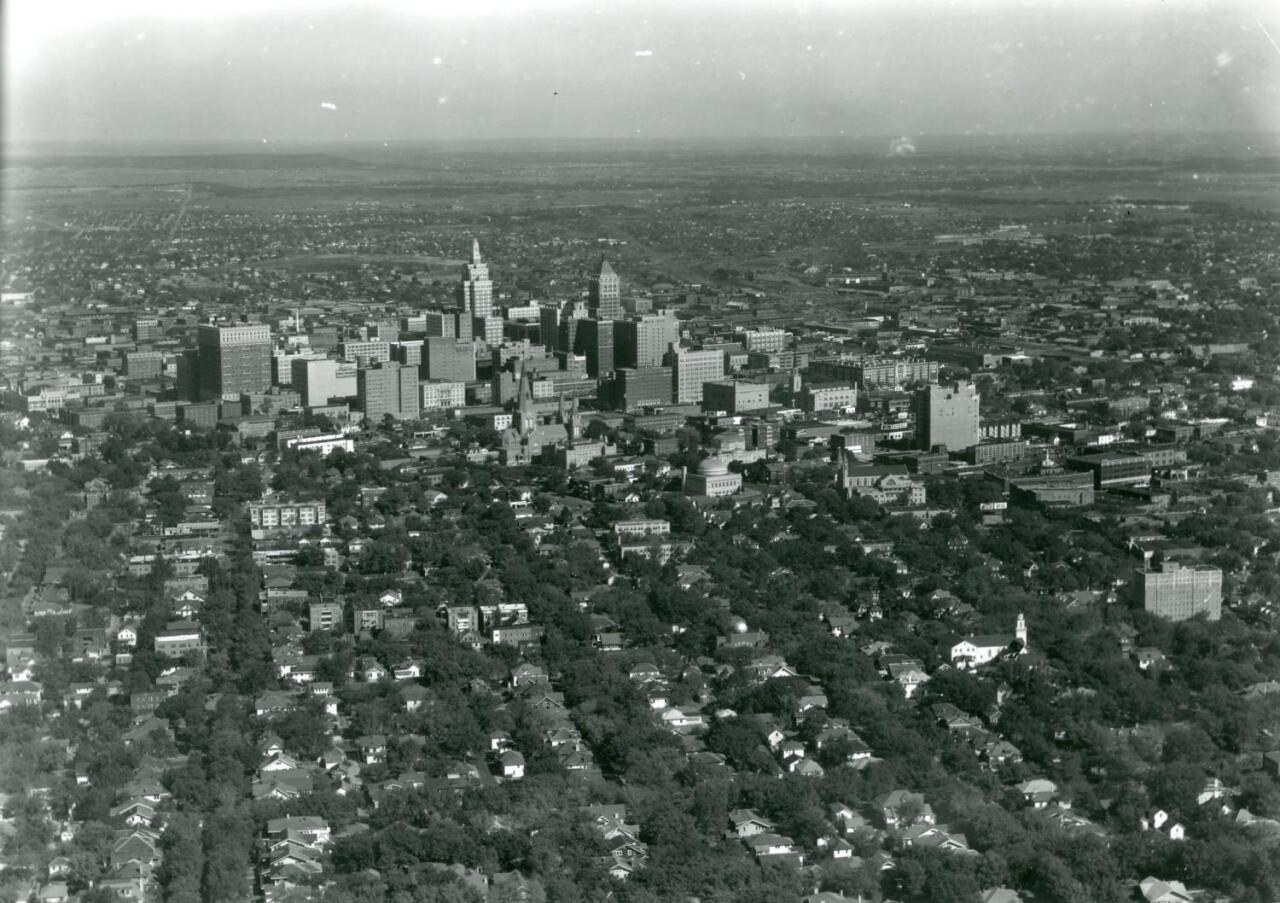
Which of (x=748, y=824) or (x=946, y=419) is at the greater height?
(x=946, y=419)

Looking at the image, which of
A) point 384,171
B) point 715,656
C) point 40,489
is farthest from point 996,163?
point 715,656

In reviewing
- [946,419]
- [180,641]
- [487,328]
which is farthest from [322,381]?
[180,641]

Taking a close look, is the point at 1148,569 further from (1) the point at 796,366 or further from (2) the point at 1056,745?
(1) the point at 796,366

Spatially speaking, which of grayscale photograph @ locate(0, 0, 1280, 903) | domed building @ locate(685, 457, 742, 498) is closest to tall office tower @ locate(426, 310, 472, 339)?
grayscale photograph @ locate(0, 0, 1280, 903)

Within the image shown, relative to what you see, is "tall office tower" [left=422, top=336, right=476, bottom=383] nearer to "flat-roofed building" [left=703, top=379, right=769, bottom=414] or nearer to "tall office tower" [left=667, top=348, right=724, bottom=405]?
"tall office tower" [left=667, top=348, right=724, bottom=405]

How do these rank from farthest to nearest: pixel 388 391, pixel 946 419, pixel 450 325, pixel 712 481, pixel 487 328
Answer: pixel 487 328
pixel 450 325
pixel 388 391
pixel 946 419
pixel 712 481

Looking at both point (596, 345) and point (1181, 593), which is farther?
point (596, 345)

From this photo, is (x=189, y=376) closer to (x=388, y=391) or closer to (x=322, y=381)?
(x=322, y=381)
